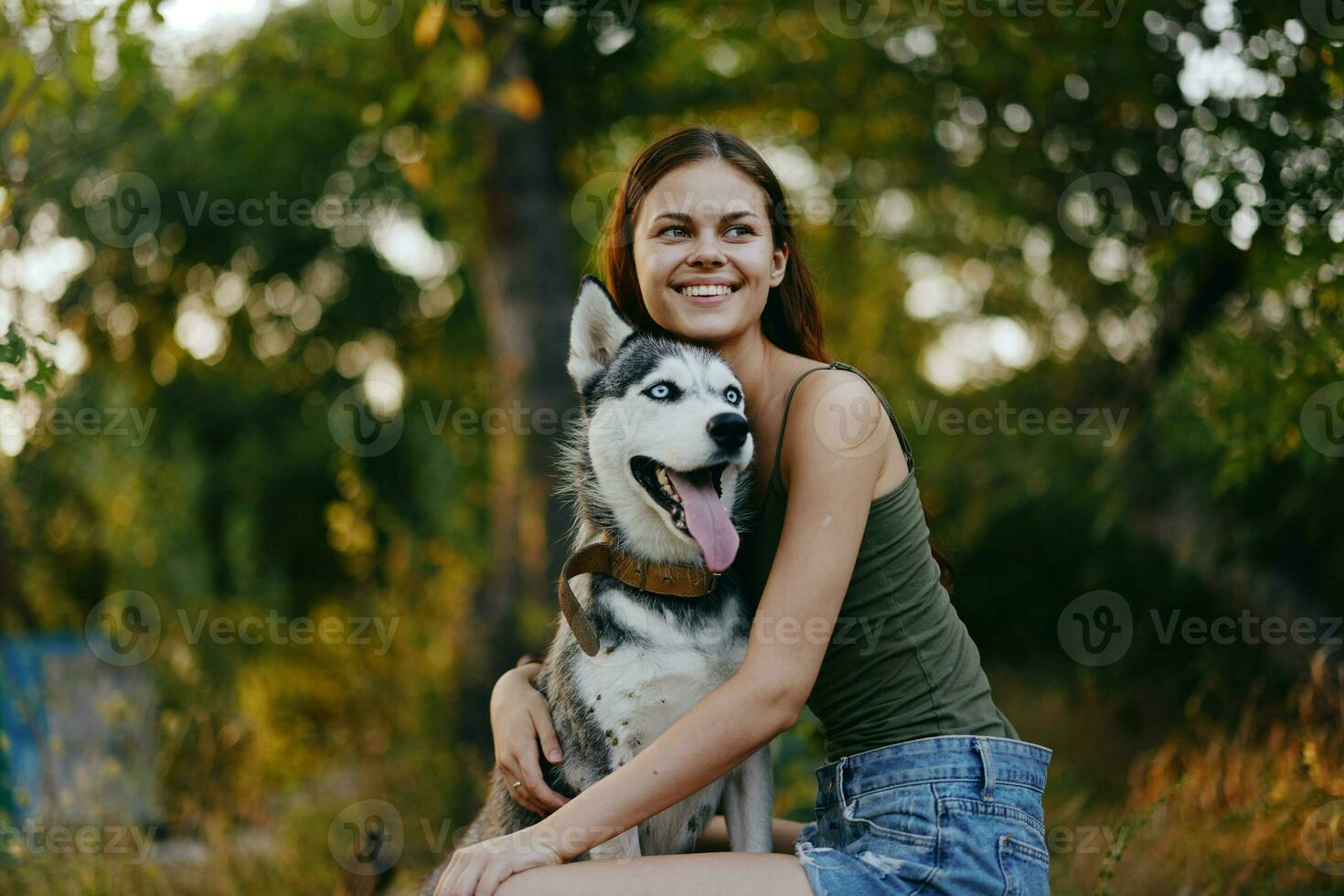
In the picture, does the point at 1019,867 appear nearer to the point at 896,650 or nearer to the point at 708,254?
the point at 896,650

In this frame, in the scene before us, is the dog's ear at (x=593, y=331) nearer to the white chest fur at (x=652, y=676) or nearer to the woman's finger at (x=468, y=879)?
the white chest fur at (x=652, y=676)

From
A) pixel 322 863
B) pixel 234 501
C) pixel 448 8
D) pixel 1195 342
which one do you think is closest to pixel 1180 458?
pixel 1195 342

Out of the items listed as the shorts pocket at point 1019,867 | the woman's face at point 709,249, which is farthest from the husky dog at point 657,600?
the shorts pocket at point 1019,867

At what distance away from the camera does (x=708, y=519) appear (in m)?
2.59

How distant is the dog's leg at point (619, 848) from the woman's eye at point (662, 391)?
1082 mm

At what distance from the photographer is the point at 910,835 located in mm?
2367

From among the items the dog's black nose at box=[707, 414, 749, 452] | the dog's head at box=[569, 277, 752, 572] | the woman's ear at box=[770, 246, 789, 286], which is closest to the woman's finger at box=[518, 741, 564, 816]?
the dog's head at box=[569, 277, 752, 572]

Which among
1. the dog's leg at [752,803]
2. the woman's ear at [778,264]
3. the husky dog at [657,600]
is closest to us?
the husky dog at [657,600]

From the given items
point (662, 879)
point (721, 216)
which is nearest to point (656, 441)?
point (721, 216)

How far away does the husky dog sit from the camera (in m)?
2.62

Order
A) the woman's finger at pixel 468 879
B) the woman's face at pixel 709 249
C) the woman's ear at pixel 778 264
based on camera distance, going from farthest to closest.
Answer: the woman's ear at pixel 778 264 → the woman's face at pixel 709 249 → the woman's finger at pixel 468 879

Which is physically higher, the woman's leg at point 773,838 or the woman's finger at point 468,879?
the woman's finger at point 468,879

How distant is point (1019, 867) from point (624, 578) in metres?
1.17

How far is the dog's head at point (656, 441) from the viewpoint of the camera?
2.58 m
